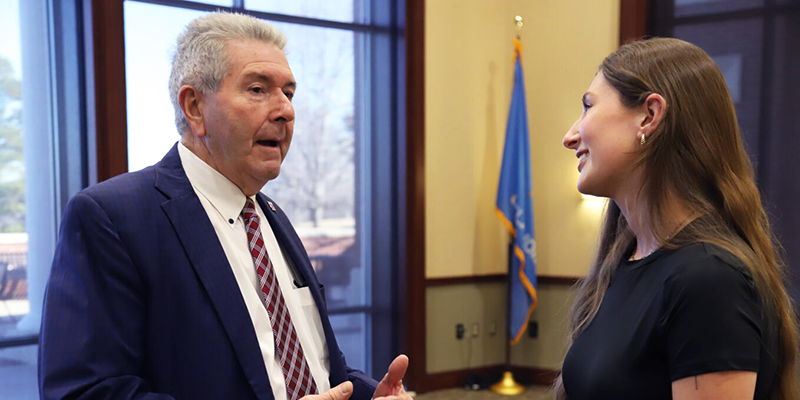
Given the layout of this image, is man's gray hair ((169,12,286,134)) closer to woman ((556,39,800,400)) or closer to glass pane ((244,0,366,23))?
woman ((556,39,800,400))

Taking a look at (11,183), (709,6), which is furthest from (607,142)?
(709,6)

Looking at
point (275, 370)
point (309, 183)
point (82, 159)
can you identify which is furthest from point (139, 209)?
point (309, 183)

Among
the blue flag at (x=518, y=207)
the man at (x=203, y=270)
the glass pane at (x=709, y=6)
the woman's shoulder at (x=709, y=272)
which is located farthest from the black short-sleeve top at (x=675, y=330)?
the glass pane at (x=709, y=6)

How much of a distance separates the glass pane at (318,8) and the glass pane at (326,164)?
105 mm

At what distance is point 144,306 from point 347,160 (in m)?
3.83

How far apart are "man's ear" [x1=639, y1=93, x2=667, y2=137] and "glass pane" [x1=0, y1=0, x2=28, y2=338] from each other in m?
3.59

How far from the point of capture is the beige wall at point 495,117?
541 centimetres

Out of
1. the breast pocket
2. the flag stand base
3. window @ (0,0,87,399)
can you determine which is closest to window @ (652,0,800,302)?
the flag stand base

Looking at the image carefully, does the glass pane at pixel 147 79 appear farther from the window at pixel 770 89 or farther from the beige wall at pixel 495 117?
the window at pixel 770 89

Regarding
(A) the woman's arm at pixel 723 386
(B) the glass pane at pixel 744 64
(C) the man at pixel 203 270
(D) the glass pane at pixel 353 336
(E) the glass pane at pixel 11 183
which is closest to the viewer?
(A) the woman's arm at pixel 723 386

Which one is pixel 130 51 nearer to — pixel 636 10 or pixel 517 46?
pixel 517 46

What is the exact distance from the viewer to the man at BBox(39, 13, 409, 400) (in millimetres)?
1348

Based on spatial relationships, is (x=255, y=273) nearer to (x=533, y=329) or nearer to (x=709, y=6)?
(x=533, y=329)

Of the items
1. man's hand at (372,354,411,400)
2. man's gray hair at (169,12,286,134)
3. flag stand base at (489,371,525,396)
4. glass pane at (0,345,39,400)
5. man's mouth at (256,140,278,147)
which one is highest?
man's gray hair at (169,12,286,134)
